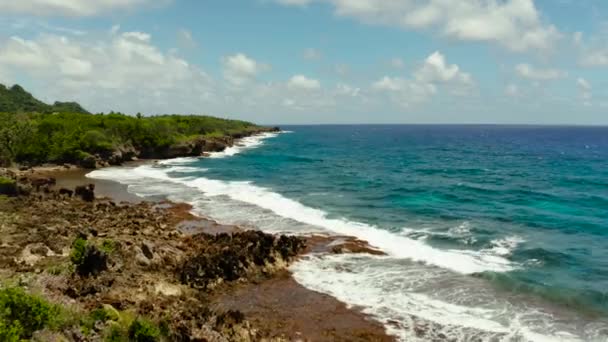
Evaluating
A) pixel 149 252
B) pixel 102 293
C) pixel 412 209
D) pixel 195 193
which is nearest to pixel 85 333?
pixel 102 293

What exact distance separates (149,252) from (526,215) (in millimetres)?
33092

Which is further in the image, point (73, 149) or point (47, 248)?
point (73, 149)

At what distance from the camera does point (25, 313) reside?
14.4 meters

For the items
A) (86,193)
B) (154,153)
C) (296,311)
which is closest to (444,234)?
(296,311)

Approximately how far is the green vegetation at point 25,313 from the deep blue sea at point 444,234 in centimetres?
1328

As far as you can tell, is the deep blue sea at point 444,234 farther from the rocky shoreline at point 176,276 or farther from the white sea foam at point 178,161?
the white sea foam at point 178,161

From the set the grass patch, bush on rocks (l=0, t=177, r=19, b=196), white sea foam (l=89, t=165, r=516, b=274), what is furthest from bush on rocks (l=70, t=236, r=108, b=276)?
bush on rocks (l=0, t=177, r=19, b=196)

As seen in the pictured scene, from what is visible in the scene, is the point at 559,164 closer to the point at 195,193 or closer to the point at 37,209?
the point at 195,193

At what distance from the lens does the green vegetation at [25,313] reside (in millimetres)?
13869

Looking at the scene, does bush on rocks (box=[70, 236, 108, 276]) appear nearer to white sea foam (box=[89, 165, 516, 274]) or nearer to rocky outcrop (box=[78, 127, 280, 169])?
white sea foam (box=[89, 165, 516, 274])

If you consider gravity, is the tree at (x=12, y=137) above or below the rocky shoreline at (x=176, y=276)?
above

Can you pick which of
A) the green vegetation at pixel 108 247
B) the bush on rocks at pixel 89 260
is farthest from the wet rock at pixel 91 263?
the green vegetation at pixel 108 247

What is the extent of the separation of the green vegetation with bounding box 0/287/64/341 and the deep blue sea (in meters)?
13.3

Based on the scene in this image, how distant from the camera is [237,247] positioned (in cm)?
2903
